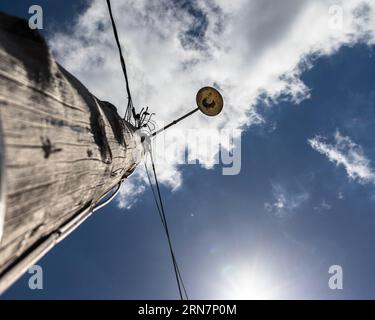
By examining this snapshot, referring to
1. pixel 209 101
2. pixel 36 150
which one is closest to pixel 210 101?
pixel 209 101

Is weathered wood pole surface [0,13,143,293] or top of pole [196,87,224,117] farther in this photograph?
top of pole [196,87,224,117]

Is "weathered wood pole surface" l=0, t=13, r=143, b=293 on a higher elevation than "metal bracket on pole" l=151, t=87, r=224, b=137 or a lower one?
lower

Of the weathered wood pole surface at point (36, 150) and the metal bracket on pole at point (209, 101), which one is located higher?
the metal bracket on pole at point (209, 101)

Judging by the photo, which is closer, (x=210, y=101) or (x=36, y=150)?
(x=36, y=150)

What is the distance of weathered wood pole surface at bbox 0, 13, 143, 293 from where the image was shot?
127 centimetres

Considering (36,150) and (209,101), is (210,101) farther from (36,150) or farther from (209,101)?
(36,150)

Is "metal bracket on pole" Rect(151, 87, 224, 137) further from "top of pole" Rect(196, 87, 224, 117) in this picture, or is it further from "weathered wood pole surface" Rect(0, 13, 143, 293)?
"weathered wood pole surface" Rect(0, 13, 143, 293)

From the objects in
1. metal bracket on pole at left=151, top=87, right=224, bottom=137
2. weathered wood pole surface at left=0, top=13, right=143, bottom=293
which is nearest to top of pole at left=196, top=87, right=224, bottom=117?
metal bracket on pole at left=151, top=87, right=224, bottom=137

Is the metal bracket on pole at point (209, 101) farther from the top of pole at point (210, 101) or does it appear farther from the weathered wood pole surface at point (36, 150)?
the weathered wood pole surface at point (36, 150)

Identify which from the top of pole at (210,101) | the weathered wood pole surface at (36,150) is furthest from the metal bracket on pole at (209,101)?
the weathered wood pole surface at (36,150)

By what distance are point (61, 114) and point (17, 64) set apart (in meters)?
0.37

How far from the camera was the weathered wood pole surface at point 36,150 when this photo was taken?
1.27m

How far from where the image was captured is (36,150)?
1.40 m

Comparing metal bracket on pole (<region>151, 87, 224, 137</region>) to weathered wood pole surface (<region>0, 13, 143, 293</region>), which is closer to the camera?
weathered wood pole surface (<region>0, 13, 143, 293</region>)
